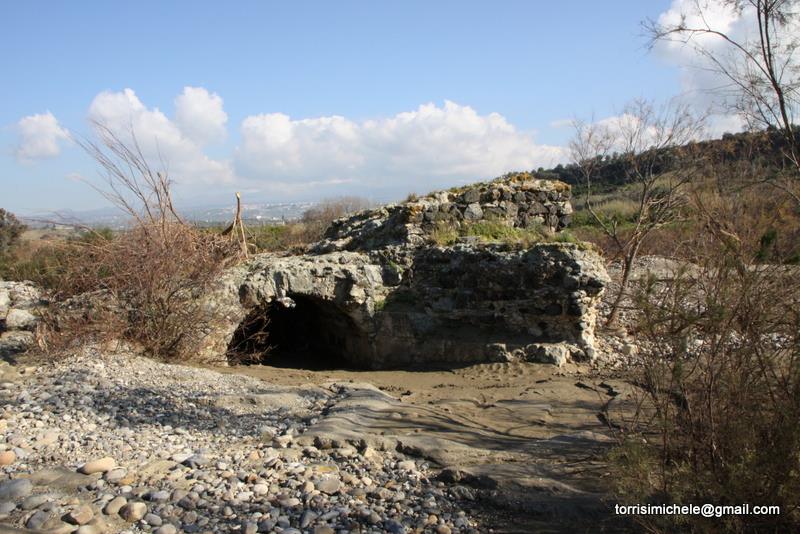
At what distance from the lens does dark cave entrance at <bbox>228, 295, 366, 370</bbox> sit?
31.5ft

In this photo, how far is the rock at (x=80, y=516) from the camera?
357 centimetres

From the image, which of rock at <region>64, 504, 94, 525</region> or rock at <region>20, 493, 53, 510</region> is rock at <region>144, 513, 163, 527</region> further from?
rock at <region>20, 493, 53, 510</region>

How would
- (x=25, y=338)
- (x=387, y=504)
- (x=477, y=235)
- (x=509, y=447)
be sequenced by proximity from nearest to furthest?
(x=387, y=504)
(x=509, y=447)
(x=25, y=338)
(x=477, y=235)

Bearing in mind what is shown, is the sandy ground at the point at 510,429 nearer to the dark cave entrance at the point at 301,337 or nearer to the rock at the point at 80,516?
the dark cave entrance at the point at 301,337

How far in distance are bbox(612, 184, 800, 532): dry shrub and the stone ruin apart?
194 inches

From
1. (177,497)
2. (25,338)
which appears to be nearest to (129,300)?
(25,338)

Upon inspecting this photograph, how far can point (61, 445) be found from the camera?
4.74 meters

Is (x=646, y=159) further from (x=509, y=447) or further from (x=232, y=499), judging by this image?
(x=232, y=499)

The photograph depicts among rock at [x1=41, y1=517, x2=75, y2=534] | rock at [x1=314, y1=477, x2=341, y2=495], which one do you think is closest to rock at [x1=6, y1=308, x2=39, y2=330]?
rock at [x1=41, y1=517, x2=75, y2=534]

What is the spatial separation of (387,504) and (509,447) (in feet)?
5.06

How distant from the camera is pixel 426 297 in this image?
31.6 feet

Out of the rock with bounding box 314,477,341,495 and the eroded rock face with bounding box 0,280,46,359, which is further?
the eroded rock face with bounding box 0,280,46,359

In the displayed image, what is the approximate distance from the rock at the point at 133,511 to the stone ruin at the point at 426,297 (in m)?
4.87

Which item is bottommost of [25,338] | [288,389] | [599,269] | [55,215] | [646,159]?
[288,389]
